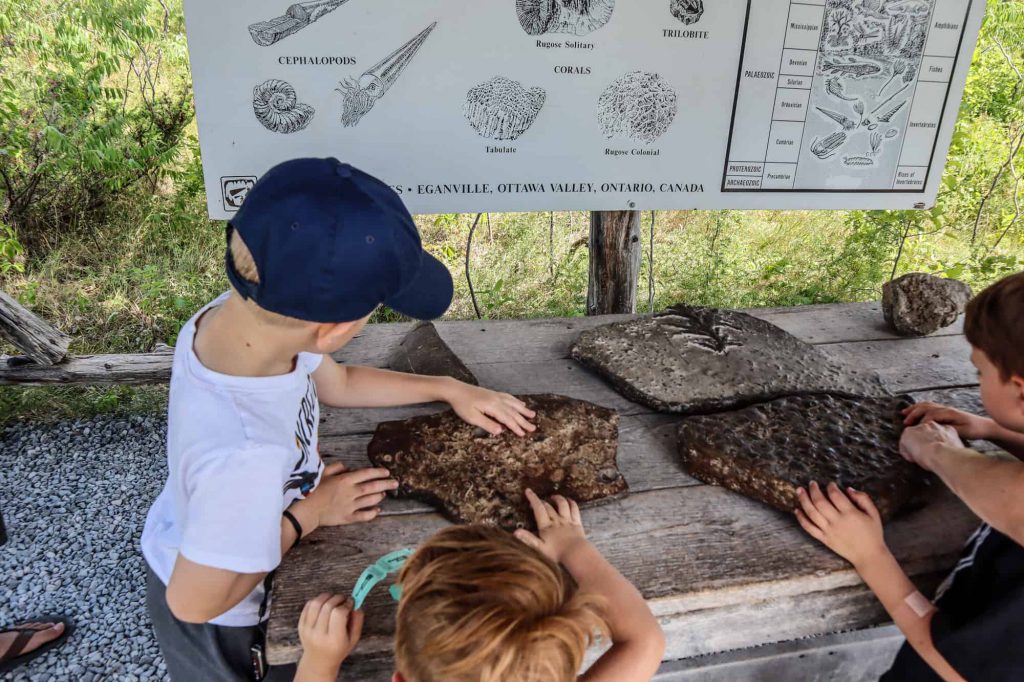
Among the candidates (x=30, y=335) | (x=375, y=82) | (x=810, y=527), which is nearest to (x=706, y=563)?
(x=810, y=527)

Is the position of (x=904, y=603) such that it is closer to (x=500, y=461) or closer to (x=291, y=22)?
(x=500, y=461)

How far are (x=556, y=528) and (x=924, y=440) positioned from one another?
889 mm

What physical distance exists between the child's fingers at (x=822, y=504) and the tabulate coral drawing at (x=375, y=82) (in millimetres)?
1660

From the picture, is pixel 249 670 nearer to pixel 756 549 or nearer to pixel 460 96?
pixel 756 549

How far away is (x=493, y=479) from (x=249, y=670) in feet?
2.18

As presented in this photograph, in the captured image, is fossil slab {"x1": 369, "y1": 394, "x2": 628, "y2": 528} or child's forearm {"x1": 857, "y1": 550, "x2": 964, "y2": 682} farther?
fossil slab {"x1": 369, "y1": 394, "x2": 628, "y2": 528}

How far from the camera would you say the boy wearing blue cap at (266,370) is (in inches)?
41.1

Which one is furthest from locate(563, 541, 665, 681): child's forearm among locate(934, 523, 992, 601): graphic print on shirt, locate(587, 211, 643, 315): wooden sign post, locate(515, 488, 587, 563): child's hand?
locate(587, 211, 643, 315): wooden sign post

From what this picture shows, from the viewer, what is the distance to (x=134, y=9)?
438cm

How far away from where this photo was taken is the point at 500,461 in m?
1.48

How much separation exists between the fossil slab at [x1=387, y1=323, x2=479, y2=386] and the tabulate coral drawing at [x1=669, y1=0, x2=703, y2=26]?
1.31 m

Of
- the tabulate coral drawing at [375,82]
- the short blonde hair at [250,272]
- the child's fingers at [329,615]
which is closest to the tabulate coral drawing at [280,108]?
the tabulate coral drawing at [375,82]

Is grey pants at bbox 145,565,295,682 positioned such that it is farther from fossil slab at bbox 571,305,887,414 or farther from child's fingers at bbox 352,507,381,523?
fossil slab at bbox 571,305,887,414

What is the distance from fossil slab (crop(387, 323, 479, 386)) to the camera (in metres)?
1.87
